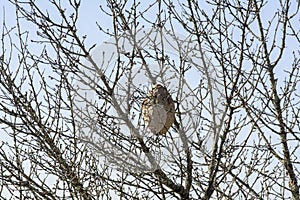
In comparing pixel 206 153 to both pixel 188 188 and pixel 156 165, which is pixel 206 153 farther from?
pixel 156 165

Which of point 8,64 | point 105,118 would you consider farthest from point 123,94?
point 8,64

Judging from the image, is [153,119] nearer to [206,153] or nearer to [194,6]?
[206,153]

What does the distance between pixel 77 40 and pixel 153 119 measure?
95 cm

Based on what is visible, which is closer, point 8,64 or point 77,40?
point 77,40

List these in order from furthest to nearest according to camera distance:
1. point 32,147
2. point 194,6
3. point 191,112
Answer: point 194,6 < point 32,147 < point 191,112

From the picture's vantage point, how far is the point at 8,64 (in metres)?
3.40

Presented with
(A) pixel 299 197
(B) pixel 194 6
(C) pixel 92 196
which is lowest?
(C) pixel 92 196

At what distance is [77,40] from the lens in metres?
3.04

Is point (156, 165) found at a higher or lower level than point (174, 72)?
lower

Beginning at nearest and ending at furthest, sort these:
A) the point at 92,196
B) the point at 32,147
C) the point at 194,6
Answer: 1. the point at 92,196
2. the point at 32,147
3. the point at 194,6

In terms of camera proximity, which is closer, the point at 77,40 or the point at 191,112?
the point at 191,112

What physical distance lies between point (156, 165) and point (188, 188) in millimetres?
480

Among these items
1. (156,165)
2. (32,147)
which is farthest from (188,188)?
(32,147)

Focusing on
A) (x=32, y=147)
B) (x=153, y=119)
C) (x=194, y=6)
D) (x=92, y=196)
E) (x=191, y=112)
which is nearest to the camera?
(x=153, y=119)
